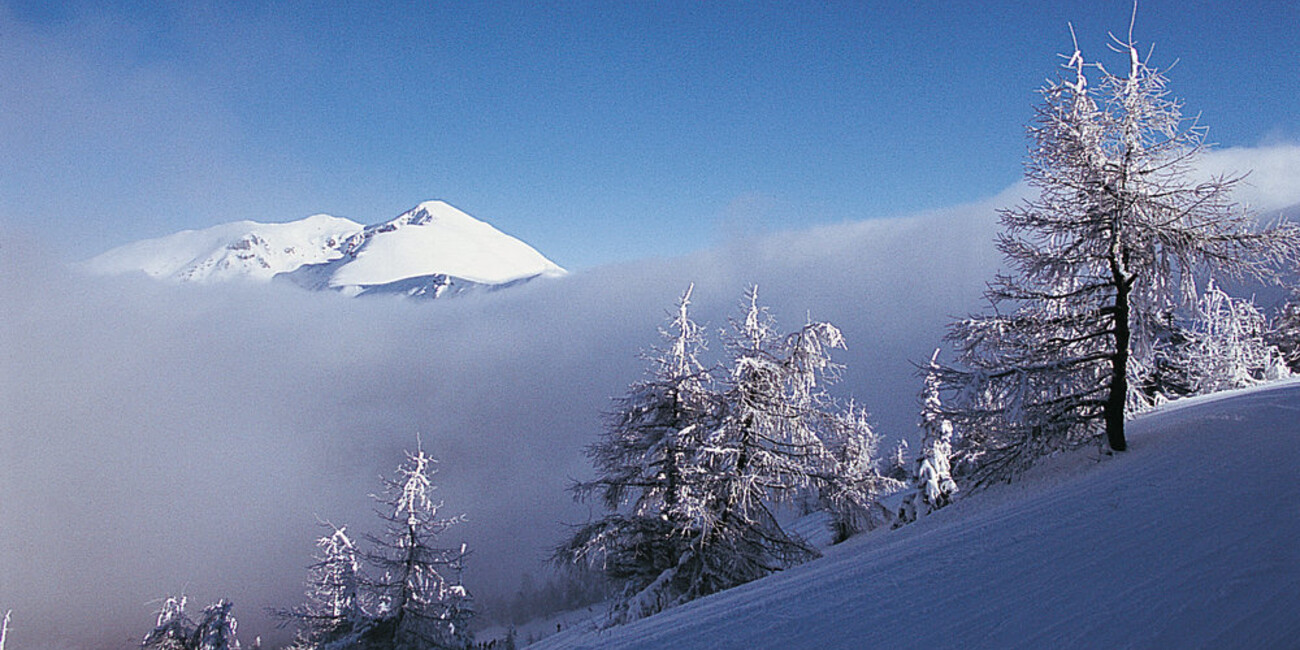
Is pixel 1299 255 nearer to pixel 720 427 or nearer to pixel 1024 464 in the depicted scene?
pixel 1024 464

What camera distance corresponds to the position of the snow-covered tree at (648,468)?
14172 mm

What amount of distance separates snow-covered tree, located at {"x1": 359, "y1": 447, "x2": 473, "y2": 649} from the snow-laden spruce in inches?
243

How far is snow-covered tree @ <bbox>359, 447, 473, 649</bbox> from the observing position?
17.3 m

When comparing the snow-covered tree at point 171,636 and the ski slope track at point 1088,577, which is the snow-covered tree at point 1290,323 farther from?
the snow-covered tree at point 171,636

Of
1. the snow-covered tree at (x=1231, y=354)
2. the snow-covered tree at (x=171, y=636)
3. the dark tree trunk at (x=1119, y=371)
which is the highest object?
the dark tree trunk at (x=1119, y=371)

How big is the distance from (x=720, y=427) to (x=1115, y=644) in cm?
993

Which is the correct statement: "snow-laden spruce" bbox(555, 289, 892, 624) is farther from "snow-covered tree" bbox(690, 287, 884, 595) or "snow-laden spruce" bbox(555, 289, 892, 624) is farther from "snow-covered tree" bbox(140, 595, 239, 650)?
"snow-covered tree" bbox(140, 595, 239, 650)

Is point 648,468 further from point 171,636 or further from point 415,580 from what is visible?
point 171,636

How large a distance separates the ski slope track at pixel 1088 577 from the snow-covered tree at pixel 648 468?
19.8 feet

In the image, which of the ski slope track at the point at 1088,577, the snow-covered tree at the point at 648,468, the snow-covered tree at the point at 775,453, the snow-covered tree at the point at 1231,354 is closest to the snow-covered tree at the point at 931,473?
the snow-covered tree at the point at 775,453

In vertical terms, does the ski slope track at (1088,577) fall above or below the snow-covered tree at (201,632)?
above

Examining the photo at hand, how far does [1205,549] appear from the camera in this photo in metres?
4.95

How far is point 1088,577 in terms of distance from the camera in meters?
4.98

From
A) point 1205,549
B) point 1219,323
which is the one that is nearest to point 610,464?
point 1205,549
